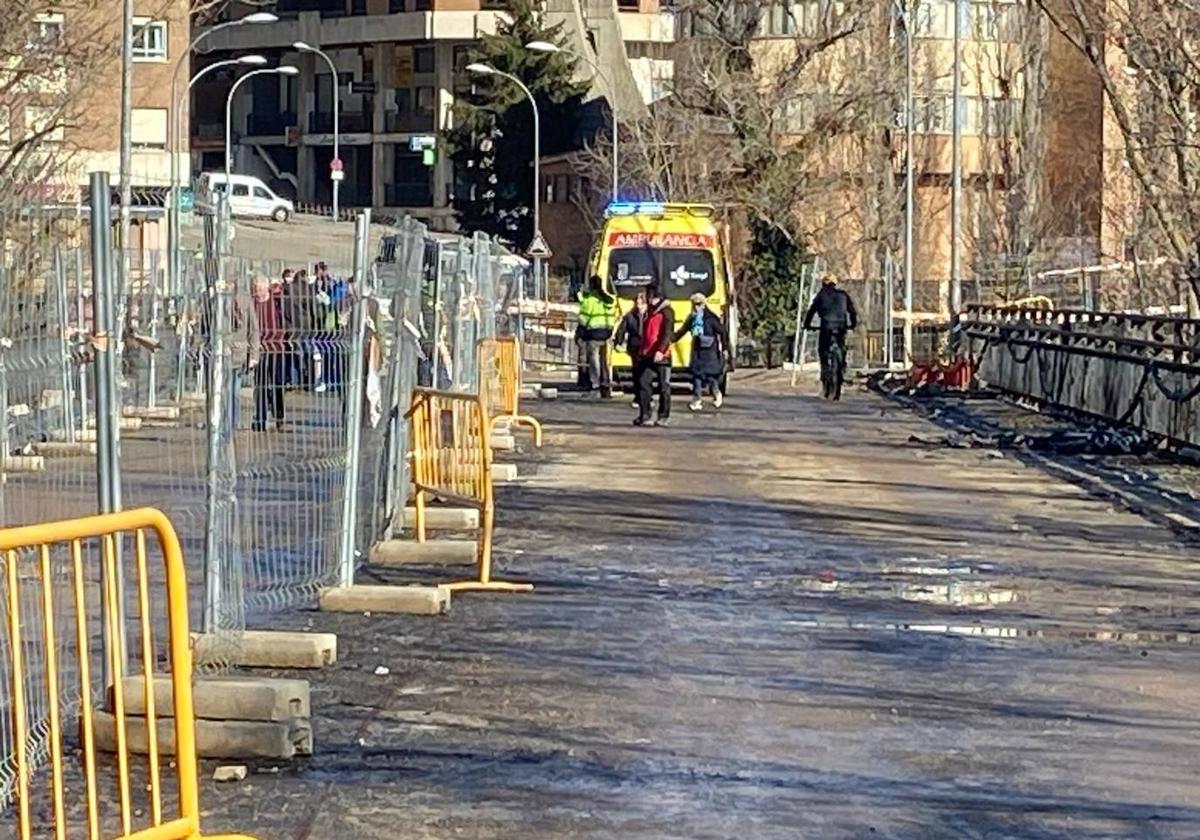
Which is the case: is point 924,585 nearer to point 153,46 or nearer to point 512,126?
point 153,46

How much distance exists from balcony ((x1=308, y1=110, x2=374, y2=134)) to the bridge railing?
65182 millimetres

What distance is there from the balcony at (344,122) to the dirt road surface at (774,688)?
82071mm

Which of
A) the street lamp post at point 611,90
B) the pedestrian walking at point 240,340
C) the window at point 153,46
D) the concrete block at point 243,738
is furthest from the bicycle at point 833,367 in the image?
the window at point 153,46

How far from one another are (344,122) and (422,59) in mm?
5139

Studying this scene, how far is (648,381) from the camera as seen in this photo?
2833cm

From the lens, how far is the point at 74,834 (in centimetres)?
741

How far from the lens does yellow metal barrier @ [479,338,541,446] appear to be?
2455cm

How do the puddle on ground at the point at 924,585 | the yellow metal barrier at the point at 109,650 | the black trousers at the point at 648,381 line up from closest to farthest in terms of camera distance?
the yellow metal barrier at the point at 109,650, the puddle on ground at the point at 924,585, the black trousers at the point at 648,381

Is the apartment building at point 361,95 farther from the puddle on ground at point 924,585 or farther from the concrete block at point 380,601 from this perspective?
the concrete block at point 380,601

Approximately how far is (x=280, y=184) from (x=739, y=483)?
276 feet

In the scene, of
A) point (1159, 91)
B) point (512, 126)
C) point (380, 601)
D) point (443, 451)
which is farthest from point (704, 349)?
point (512, 126)

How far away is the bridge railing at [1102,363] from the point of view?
22344mm

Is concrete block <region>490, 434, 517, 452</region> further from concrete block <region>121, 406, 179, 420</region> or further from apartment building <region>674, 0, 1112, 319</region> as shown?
apartment building <region>674, 0, 1112, 319</region>

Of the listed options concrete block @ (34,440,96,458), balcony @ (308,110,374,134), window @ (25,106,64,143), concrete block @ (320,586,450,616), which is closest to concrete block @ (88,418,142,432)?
concrete block @ (34,440,96,458)
